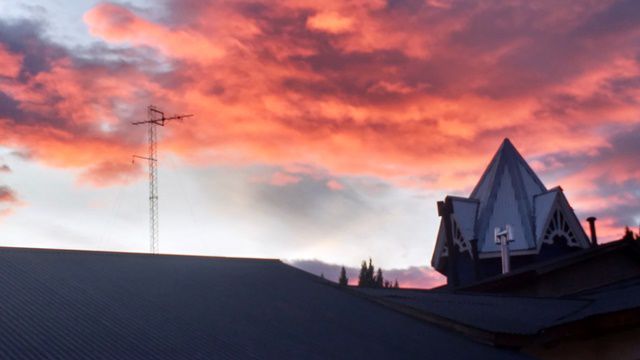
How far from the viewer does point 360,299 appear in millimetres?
18672

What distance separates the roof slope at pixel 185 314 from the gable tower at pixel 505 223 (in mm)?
20707

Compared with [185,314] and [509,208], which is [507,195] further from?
[185,314]

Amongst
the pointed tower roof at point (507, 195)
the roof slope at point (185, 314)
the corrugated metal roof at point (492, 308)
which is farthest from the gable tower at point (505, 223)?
the roof slope at point (185, 314)

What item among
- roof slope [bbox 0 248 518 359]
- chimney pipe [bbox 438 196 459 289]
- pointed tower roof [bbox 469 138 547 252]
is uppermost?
pointed tower roof [bbox 469 138 547 252]

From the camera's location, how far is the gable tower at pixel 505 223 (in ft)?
125

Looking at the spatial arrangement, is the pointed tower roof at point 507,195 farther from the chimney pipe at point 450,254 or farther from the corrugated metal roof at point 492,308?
the corrugated metal roof at point 492,308

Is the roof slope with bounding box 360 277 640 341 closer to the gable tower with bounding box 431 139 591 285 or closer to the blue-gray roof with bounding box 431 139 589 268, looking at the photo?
the gable tower with bounding box 431 139 591 285

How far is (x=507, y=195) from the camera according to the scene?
41.7 meters

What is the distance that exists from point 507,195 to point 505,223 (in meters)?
1.98

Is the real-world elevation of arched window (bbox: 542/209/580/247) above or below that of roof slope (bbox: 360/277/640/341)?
above

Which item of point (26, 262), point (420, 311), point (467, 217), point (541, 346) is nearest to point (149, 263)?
point (26, 262)

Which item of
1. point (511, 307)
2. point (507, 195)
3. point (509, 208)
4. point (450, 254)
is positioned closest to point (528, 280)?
point (511, 307)

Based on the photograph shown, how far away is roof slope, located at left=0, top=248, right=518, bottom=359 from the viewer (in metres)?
11.1

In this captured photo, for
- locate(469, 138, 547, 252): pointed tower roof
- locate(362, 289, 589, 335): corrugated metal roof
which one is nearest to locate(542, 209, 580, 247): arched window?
locate(469, 138, 547, 252): pointed tower roof
